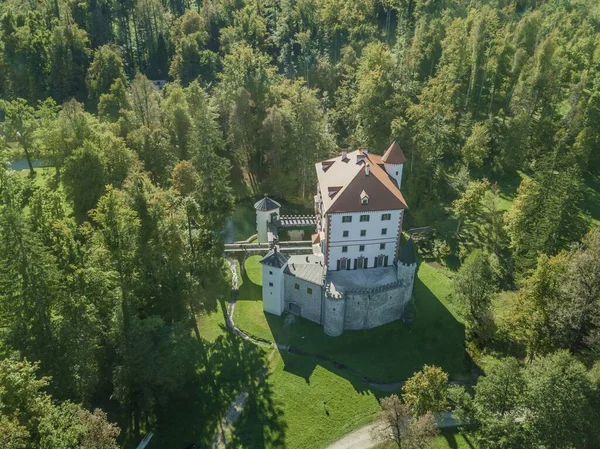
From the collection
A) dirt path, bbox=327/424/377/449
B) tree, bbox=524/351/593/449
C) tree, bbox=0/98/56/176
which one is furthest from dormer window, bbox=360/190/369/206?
tree, bbox=0/98/56/176

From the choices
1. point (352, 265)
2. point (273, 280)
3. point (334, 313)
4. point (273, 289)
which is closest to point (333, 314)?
point (334, 313)

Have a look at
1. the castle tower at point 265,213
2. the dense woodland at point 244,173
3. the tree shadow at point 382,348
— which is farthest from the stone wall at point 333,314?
the castle tower at point 265,213

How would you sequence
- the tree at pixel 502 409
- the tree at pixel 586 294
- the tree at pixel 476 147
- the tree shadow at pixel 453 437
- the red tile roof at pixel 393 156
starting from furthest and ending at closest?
the tree at pixel 476 147 < the red tile roof at pixel 393 156 < the tree shadow at pixel 453 437 < the tree at pixel 586 294 < the tree at pixel 502 409

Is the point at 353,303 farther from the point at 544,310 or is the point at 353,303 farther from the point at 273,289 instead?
the point at 544,310

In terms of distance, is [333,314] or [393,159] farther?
[393,159]

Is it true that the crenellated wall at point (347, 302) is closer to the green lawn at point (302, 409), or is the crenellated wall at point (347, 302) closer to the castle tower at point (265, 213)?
the green lawn at point (302, 409)

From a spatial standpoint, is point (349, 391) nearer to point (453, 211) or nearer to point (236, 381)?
point (236, 381)

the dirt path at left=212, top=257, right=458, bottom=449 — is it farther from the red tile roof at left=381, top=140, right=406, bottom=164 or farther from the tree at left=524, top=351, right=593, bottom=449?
the red tile roof at left=381, top=140, right=406, bottom=164
